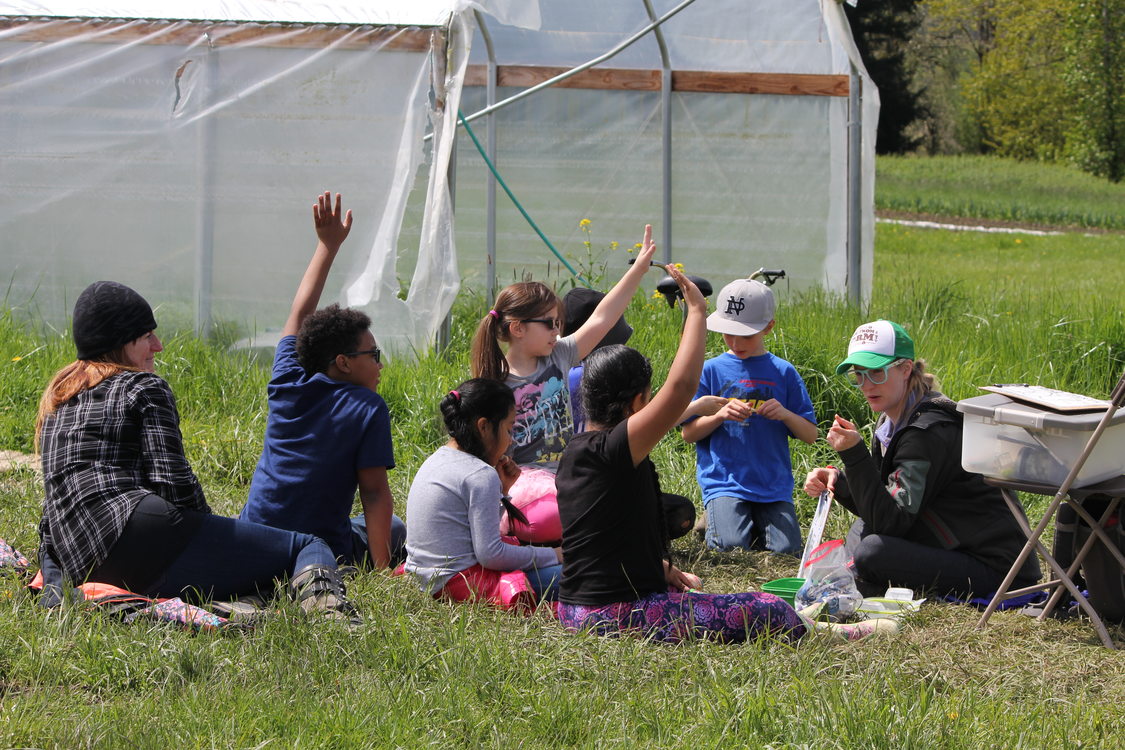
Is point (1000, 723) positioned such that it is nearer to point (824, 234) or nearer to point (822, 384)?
point (822, 384)

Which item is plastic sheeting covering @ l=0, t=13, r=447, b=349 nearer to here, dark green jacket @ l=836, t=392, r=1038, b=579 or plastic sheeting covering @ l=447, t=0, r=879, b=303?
plastic sheeting covering @ l=447, t=0, r=879, b=303

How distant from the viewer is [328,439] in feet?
14.2

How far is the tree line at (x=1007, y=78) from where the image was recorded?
3631 cm

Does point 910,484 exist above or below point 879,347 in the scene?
below

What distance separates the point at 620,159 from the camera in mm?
9516

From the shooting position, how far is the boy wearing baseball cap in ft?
16.7

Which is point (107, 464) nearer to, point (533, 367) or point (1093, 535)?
point (533, 367)

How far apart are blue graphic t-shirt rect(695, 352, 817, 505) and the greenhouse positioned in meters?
2.32

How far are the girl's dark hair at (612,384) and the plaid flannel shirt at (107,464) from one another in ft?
4.18

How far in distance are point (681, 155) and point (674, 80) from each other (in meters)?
0.55

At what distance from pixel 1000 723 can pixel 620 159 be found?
6913mm

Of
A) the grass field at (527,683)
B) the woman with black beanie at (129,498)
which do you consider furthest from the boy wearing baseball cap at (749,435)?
the woman with black beanie at (129,498)

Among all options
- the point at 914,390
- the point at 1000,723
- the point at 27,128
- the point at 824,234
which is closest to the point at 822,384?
the point at 914,390

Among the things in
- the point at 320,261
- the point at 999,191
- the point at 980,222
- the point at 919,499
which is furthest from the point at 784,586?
the point at 999,191
